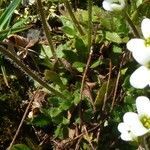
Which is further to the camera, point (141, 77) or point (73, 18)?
point (73, 18)

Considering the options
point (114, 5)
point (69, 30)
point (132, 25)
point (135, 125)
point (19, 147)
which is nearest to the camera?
point (135, 125)

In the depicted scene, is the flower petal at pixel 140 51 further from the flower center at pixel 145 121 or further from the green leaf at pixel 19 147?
the green leaf at pixel 19 147

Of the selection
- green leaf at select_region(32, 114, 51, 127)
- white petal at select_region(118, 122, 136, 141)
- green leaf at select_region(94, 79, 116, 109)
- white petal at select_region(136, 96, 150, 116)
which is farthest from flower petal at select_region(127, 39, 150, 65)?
green leaf at select_region(32, 114, 51, 127)

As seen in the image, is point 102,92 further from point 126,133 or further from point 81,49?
point 126,133

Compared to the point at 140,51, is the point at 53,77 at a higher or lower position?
lower

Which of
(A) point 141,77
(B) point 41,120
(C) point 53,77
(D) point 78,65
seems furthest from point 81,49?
(A) point 141,77

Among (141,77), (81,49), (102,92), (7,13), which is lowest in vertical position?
(102,92)

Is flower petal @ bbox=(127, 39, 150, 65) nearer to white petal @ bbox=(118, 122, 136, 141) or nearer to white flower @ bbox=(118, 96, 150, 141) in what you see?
white flower @ bbox=(118, 96, 150, 141)

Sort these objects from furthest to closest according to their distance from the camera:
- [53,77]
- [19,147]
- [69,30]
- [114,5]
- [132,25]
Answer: [69,30], [53,77], [19,147], [132,25], [114,5]

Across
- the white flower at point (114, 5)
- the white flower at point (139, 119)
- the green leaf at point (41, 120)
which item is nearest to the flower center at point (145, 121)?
the white flower at point (139, 119)
